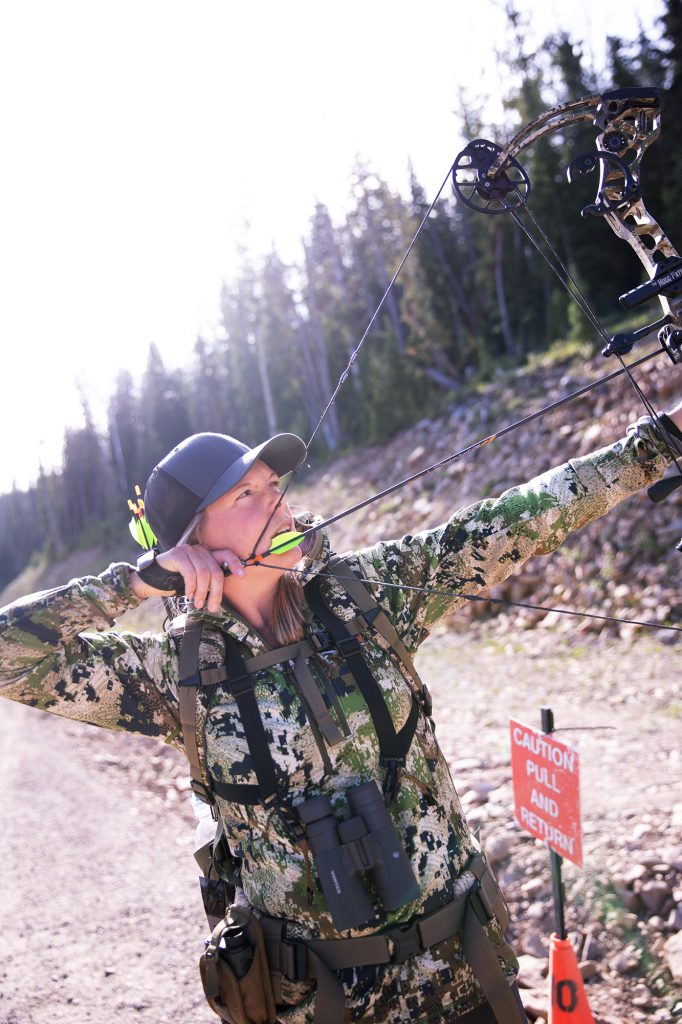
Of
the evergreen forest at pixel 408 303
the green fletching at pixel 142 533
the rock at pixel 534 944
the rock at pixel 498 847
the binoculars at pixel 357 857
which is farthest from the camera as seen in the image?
the evergreen forest at pixel 408 303

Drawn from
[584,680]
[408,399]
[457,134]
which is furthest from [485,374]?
[584,680]

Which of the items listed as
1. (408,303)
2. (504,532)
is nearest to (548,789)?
(504,532)

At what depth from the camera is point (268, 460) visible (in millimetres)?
2404

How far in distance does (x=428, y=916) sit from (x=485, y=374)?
67.8ft

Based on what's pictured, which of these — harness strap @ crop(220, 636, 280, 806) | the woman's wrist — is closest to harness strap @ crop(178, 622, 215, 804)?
harness strap @ crop(220, 636, 280, 806)

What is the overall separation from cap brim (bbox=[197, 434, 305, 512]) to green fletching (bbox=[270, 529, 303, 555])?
0.23m

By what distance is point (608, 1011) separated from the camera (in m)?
3.52

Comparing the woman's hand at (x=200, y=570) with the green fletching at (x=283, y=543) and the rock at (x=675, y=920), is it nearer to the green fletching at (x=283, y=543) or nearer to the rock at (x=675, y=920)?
the green fletching at (x=283, y=543)

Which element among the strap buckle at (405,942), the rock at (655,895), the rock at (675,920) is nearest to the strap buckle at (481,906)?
the strap buckle at (405,942)

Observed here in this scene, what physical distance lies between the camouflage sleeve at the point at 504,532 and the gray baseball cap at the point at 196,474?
1.52 ft

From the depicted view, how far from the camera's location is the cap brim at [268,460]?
2297 millimetres

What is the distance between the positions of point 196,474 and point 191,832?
5423 millimetres

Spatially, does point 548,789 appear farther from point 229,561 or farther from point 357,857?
point 229,561

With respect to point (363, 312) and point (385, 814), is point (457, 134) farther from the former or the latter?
point (385, 814)
